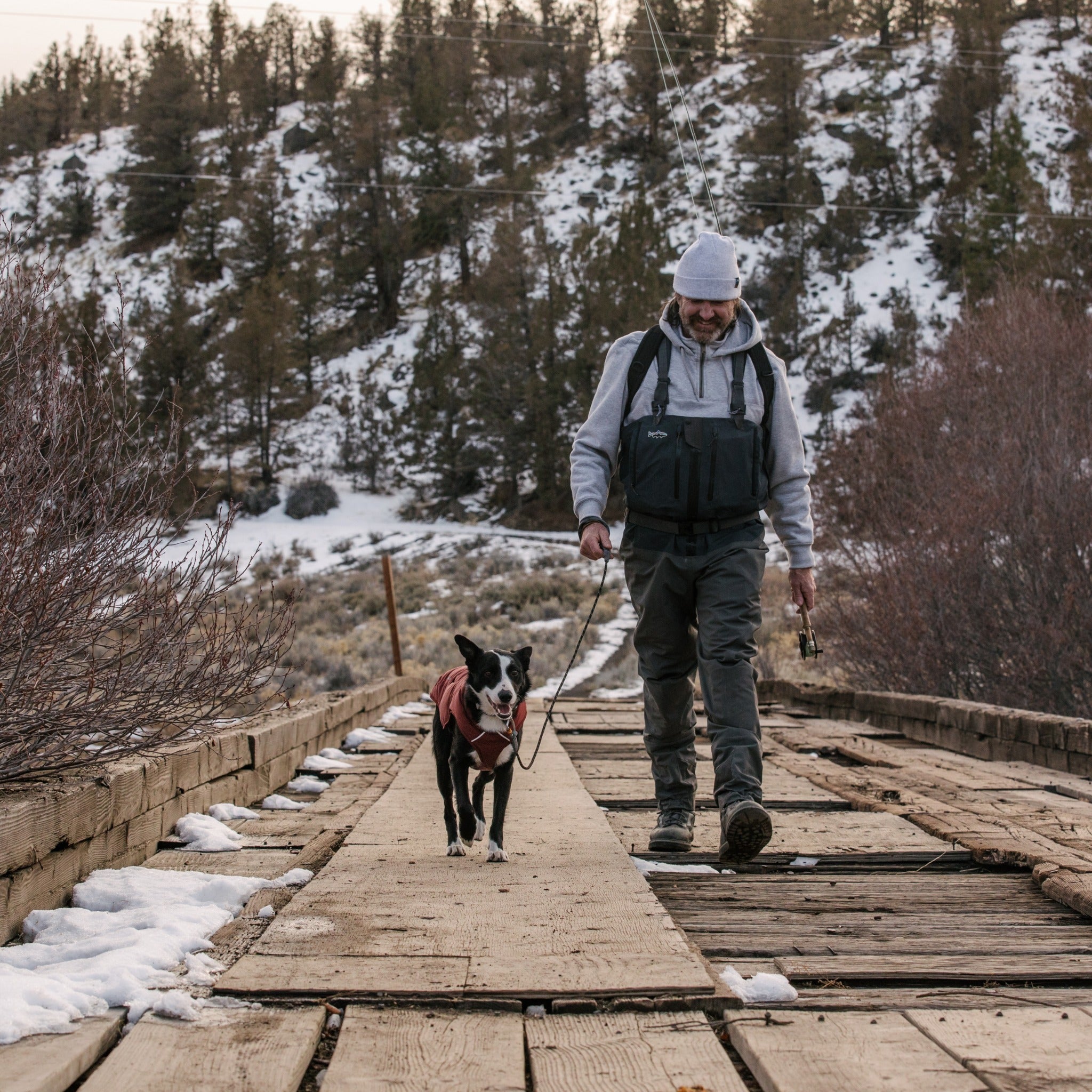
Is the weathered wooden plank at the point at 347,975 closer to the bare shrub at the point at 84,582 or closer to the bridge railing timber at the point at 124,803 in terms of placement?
the bridge railing timber at the point at 124,803

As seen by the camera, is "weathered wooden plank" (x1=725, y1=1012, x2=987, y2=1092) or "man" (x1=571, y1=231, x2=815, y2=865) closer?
"weathered wooden plank" (x1=725, y1=1012, x2=987, y2=1092)

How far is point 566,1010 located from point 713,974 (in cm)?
45

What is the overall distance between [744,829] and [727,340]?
2016mm

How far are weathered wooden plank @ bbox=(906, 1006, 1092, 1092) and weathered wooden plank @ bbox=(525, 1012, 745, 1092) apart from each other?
0.49m

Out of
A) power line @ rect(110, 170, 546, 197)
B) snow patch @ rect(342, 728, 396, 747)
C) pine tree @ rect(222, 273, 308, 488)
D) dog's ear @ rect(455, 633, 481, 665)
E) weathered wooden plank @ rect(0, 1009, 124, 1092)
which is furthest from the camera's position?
power line @ rect(110, 170, 546, 197)

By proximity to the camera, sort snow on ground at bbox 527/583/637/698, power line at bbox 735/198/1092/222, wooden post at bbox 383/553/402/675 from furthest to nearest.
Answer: power line at bbox 735/198/1092/222, snow on ground at bbox 527/583/637/698, wooden post at bbox 383/553/402/675

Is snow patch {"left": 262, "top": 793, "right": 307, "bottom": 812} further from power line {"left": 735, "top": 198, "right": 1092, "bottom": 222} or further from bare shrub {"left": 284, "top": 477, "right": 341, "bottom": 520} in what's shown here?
power line {"left": 735, "top": 198, "right": 1092, "bottom": 222}

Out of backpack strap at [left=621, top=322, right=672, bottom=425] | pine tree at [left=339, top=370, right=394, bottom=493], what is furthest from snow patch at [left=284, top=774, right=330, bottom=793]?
pine tree at [left=339, top=370, right=394, bottom=493]

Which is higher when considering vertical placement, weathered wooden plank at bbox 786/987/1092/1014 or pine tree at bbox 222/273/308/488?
pine tree at bbox 222/273/308/488

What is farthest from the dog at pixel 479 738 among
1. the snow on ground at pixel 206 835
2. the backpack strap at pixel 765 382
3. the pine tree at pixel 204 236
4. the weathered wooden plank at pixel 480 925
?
the pine tree at pixel 204 236

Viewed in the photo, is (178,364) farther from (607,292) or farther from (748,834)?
(748,834)

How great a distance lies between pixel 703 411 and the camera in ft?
15.5

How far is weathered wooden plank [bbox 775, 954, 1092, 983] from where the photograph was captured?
291 cm

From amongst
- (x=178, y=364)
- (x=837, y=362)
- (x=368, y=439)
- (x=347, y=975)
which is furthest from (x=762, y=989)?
(x=368, y=439)
